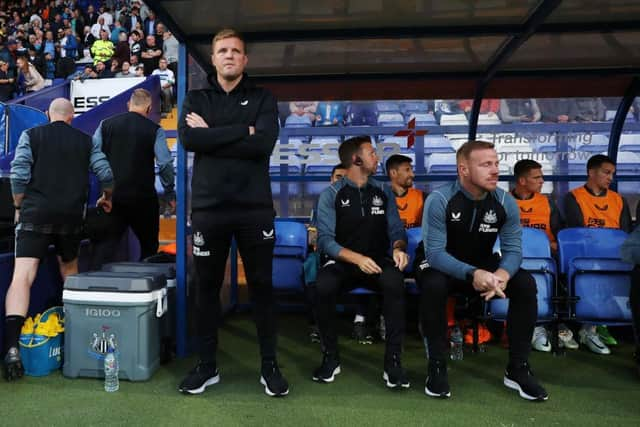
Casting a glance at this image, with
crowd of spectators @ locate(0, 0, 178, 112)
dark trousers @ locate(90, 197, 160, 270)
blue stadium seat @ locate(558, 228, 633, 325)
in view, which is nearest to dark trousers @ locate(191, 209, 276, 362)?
dark trousers @ locate(90, 197, 160, 270)

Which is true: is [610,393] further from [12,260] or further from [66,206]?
[12,260]

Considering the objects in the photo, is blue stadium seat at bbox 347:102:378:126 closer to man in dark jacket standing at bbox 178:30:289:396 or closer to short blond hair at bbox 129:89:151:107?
short blond hair at bbox 129:89:151:107

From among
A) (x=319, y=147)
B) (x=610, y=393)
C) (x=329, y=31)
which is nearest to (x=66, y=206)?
(x=329, y=31)

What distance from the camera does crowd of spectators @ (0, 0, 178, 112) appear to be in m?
11.7

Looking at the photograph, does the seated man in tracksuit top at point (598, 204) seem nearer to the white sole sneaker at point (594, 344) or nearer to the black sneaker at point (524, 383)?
the white sole sneaker at point (594, 344)

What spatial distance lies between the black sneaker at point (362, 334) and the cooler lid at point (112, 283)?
1.64m

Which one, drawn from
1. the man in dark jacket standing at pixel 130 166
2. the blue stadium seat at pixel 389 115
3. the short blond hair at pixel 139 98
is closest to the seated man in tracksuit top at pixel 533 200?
the blue stadium seat at pixel 389 115

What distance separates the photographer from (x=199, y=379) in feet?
9.00

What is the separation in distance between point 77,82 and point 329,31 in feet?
29.2

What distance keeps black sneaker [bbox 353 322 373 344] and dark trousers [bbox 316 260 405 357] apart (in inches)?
33.0

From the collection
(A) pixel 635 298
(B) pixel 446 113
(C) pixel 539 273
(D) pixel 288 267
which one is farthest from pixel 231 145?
(B) pixel 446 113

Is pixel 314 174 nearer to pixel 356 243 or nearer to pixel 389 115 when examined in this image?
pixel 389 115

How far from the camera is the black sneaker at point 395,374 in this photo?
2.78m

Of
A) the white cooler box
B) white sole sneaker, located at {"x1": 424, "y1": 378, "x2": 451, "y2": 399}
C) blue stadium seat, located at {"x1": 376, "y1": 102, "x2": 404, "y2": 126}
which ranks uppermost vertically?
blue stadium seat, located at {"x1": 376, "y1": 102, "x2": 404, "y2": 126}
